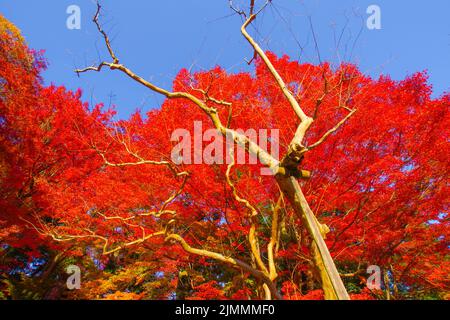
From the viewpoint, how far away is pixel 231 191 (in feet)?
25.0

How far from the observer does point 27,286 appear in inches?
467

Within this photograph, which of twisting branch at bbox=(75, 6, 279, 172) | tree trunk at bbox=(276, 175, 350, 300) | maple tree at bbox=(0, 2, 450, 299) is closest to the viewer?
tree trunk at bbox=(276, 175, 350, 300)

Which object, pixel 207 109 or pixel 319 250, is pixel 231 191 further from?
pixel 319 250

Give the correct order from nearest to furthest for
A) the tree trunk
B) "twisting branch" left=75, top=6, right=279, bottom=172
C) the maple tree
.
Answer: the tree trunk → "twisting branch" left=75, top=6, right=279, bottom=172 → the maple tree

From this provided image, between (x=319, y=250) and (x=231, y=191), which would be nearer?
(x=319, y=250)

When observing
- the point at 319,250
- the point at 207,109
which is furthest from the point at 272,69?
the point at 319,250

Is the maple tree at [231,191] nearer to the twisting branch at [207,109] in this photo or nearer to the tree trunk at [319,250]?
the twisting branch at [207,109]

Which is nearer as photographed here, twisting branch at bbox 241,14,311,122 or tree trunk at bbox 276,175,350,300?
tree trunk at bbox 276,175,350,300

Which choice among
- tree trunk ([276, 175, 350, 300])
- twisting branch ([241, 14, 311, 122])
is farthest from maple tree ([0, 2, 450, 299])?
tree trunk ([276, 175, 350, 300])

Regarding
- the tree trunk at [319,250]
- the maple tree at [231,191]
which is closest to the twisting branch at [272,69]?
the maple tree at [231,191]

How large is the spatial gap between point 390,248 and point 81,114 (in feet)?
53.6

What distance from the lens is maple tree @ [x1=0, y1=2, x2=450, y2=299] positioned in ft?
30.2

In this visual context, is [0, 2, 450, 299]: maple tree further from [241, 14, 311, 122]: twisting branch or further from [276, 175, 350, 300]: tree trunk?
[276, 175, 350, 300]: tree trunk
